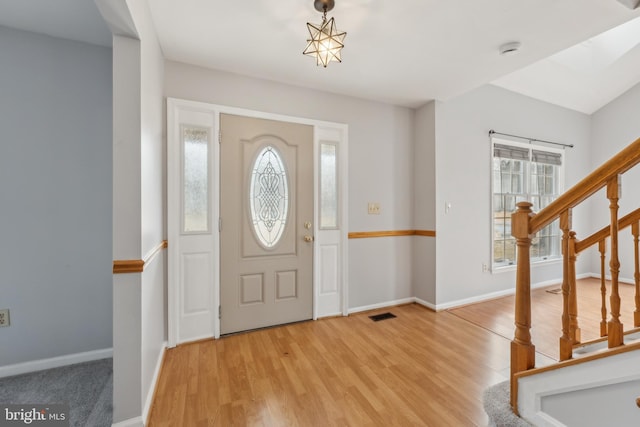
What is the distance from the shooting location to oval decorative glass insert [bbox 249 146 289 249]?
8.96ft

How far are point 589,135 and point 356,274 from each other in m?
5.19

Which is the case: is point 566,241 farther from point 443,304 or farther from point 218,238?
point 218,238

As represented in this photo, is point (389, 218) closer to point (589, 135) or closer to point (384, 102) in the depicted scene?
point (384, 102)

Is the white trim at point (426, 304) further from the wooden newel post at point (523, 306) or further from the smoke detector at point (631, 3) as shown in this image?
the smoke detector at point (631, 3)

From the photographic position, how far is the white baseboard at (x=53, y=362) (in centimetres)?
196

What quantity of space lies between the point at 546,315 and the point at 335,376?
2694 mm

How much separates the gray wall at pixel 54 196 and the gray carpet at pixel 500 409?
2762mm

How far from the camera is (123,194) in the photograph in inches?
59.8

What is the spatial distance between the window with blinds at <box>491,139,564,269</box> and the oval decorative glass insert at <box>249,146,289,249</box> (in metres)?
2.90

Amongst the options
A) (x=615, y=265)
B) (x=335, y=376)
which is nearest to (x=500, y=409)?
(x=615, y=265)

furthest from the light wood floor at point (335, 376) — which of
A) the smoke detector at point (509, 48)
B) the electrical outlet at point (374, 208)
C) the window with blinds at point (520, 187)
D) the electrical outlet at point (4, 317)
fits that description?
the smoke detector at point (509, 48)

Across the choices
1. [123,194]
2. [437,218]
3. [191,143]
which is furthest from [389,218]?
[123,194]

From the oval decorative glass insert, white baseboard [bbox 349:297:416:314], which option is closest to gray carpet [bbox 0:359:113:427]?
the oval decorative glass insert

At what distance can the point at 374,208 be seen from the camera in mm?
3320
